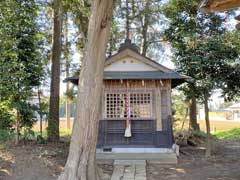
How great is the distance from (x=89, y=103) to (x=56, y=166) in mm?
2447

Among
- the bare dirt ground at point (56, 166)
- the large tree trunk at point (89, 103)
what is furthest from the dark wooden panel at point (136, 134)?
the large tree trunk at point (89, 103)

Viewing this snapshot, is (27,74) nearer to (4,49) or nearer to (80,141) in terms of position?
(4,49)

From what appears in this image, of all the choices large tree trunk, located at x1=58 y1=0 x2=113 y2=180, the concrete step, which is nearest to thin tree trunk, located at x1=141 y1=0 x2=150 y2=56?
the concrete step

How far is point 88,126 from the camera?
6.55m

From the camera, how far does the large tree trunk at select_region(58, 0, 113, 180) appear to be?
257 inches

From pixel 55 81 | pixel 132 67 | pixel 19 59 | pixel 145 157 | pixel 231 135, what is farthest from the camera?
pixel 231 135

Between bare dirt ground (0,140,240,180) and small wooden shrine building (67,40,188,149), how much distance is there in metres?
1.35

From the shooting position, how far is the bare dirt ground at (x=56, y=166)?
290 inches

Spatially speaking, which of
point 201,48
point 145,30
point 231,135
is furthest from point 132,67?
point 231,135

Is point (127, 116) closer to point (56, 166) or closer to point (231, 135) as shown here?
point (56, 166)

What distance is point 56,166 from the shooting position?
797 centimetres

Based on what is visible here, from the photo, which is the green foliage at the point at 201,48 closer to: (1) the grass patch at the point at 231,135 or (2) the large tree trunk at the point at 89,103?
(2) the large tree trunk at the point at 89,103

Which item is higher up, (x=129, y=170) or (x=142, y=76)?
(x=142, y=76)

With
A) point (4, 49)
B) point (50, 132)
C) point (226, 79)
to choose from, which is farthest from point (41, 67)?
point (226, 79)
